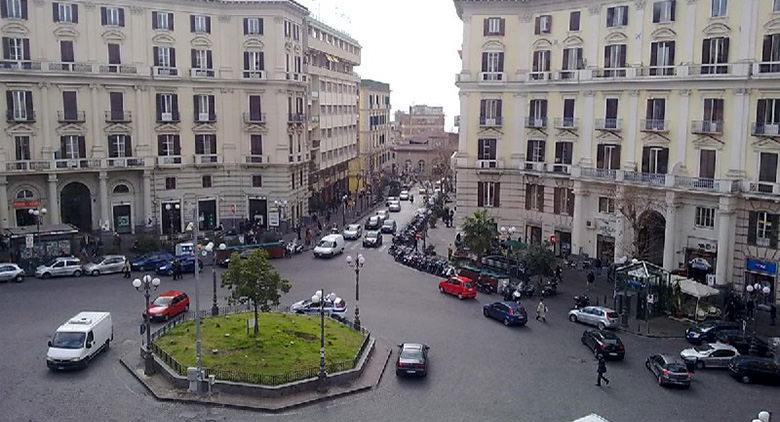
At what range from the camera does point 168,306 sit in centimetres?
4031

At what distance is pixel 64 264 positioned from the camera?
5006cm

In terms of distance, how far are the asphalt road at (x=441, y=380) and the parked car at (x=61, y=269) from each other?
142 inches

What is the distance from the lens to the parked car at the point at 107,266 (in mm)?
50706

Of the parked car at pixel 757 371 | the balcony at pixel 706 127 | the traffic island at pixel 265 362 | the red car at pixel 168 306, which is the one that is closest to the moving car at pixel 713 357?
the parked car at pixel 757 371

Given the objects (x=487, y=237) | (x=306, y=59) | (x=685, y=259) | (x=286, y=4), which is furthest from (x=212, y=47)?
(x=685, y=259)

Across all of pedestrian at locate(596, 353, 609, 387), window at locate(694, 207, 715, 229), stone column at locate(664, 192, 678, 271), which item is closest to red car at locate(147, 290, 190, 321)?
pedestrian at locate(596, 353, 609, 387)

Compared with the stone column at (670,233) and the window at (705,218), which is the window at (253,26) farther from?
the window at (705,218)

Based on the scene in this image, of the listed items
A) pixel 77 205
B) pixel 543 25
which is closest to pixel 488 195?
pixel 543 25

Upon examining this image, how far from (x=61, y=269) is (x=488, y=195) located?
32055 millimetres

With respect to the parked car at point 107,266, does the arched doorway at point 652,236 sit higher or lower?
higher

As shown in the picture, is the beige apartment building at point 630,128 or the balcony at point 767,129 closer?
the balcony at point 767,129

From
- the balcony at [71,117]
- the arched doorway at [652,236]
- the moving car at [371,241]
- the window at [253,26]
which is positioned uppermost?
the window at [253,26]

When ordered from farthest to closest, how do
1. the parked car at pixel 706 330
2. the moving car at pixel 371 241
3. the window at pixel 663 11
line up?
the moving car at pixel 371 241, the window at pixel 663 11, the parked car at pixel 706 330

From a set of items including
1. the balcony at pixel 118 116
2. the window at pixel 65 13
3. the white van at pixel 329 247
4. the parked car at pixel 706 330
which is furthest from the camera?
the balcony at pixel 118 116
